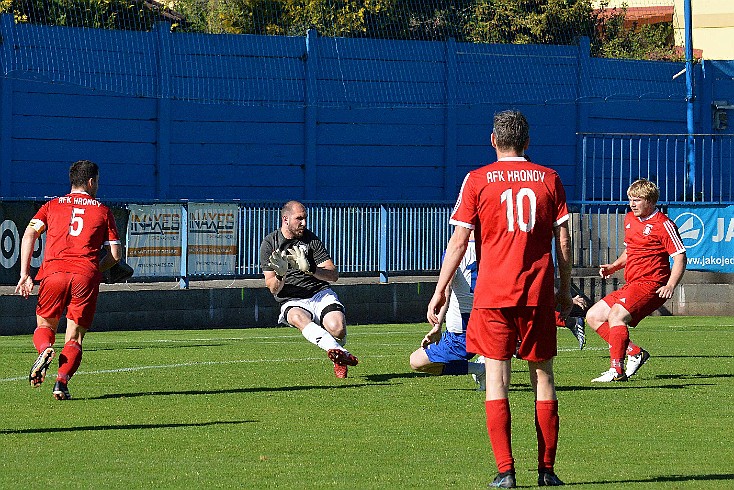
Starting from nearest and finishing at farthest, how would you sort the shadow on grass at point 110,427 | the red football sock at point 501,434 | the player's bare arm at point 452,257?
the red football sock at point 501,434 < the player's bare arm at point 452,257 < the shadow on grass at point 110,427

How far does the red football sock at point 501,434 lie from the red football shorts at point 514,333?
0.89ft

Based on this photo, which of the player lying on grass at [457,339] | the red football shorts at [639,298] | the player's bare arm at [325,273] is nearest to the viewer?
the player lying on grass at [457,339]

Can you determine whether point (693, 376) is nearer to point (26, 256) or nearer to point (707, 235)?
point (26, 256)

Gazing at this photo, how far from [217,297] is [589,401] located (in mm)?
11473

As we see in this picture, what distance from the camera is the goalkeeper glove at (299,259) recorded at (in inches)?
516

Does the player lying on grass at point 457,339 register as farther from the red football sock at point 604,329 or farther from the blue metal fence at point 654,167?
the blue metal fence at point 654,167

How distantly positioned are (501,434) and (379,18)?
25.1 metres

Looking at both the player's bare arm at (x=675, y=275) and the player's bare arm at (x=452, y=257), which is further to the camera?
the player's bare arm at (x=675, y=275)

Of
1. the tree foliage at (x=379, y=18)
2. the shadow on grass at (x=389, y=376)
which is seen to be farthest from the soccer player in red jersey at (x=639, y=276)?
the tree foliage at (x=379, y=18)

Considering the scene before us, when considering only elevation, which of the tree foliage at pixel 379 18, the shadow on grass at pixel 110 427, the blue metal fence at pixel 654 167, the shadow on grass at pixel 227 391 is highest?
the tree foliage at pixel 379 18

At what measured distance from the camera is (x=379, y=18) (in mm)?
31719

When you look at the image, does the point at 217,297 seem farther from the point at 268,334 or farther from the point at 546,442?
the point at 546,442

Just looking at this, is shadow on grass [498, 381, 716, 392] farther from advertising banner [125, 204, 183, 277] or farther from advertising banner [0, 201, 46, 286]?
advertising banner [125, 204, 183, 277]

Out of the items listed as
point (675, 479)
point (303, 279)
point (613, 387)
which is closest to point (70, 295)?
point (303, 279)
